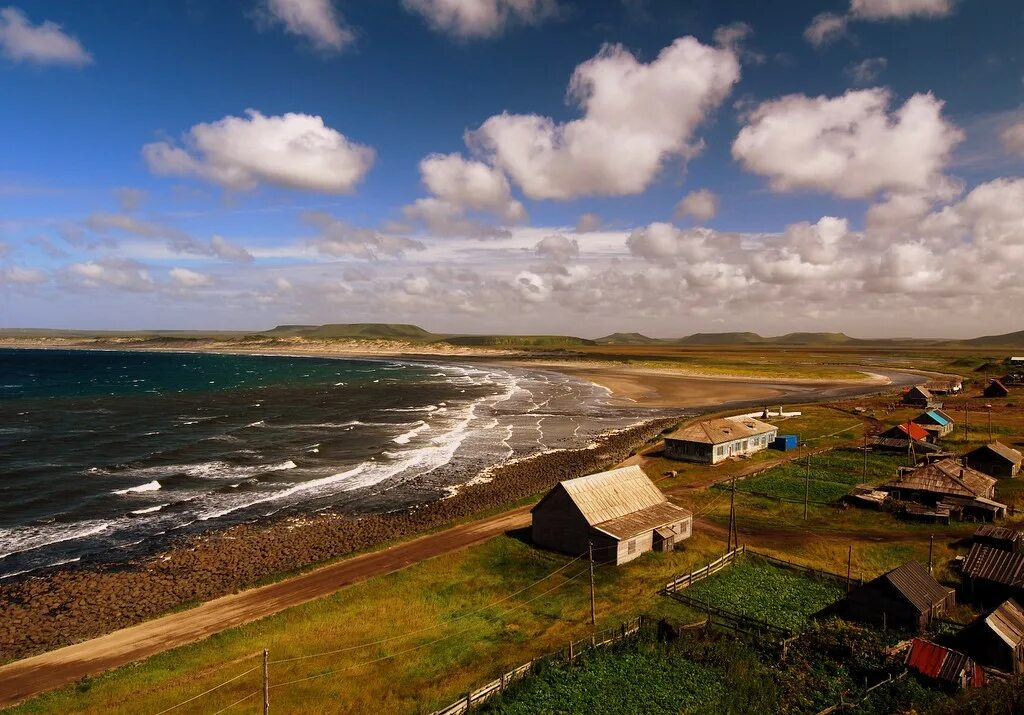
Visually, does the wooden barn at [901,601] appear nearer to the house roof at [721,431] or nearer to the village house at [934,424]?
the house roof at [721,431]

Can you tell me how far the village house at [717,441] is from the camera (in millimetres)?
64438

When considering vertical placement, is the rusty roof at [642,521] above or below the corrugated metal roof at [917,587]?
below

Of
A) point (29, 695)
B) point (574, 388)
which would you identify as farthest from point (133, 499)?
point (574, 388)

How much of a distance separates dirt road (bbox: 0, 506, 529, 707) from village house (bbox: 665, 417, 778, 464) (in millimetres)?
28349

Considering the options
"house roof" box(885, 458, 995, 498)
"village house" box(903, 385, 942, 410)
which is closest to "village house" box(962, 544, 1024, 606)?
"house roof" box(885, 458, 995, 498)

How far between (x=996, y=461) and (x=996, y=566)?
32.3m

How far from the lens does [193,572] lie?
3919 cm

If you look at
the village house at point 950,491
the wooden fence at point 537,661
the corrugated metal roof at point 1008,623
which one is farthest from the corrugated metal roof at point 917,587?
the village house at point 950,491

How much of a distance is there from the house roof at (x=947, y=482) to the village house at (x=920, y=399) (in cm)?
6284

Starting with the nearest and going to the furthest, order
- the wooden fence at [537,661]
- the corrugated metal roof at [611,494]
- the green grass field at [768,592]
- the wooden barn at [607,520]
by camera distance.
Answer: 1. the wooden fence at [537,661]
2. the green grass field at [768,592]
3. the wooden barn at [607,520]
4. the corrugated metal roof at [611,494]

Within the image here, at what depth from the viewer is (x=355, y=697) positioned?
24.0m

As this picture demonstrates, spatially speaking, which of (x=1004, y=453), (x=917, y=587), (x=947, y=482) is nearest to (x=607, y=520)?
(x=917, y=587)

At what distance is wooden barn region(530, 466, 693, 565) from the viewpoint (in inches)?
1482

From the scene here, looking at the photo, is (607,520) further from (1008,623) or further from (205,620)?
(205,620)
